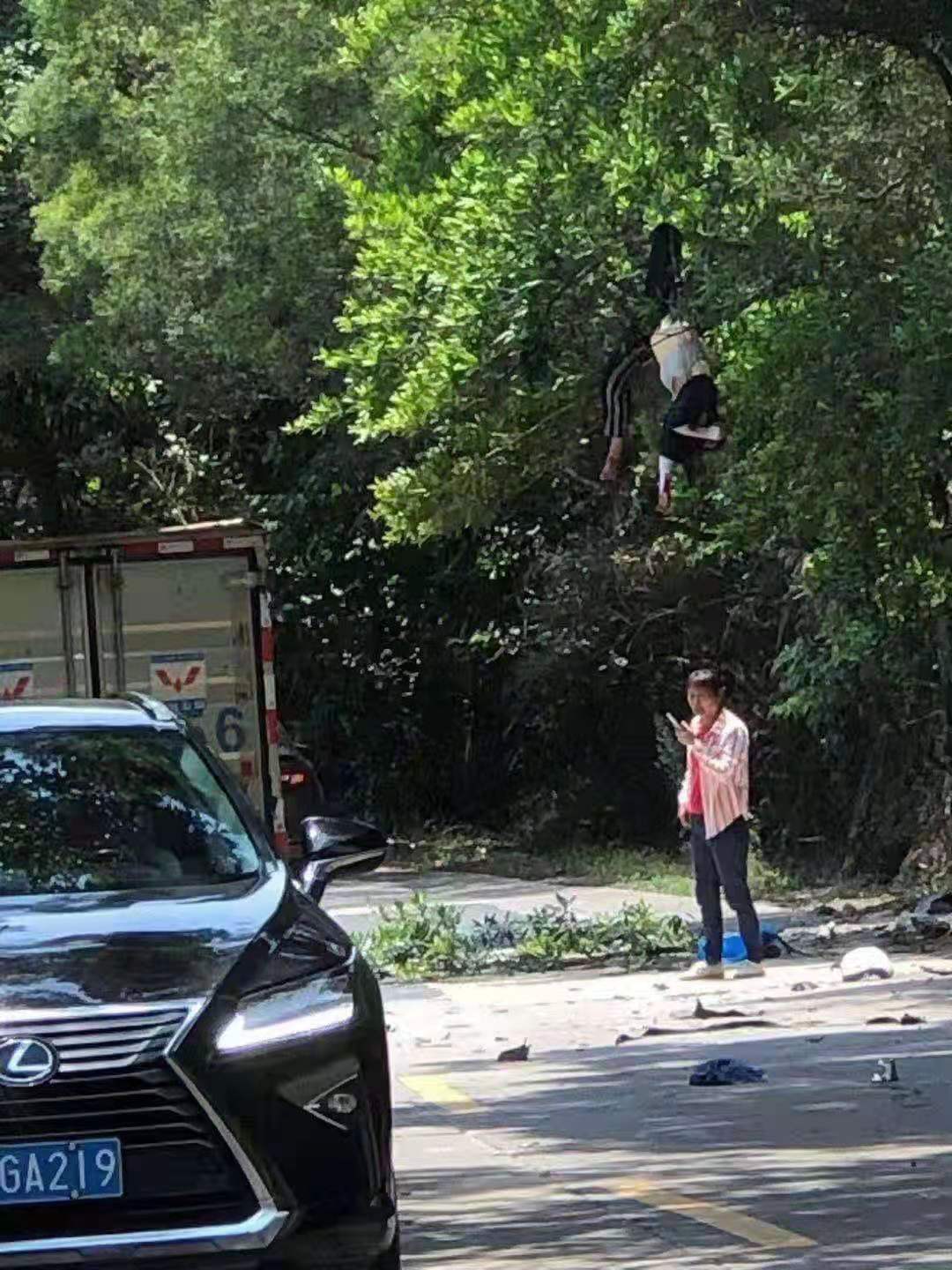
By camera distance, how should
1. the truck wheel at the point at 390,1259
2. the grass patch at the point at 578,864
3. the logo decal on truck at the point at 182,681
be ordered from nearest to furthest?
the truck wheel at the point at 390,1259
the logo decal on truck at the point at 182,681
the grass patch at the point at 578,864

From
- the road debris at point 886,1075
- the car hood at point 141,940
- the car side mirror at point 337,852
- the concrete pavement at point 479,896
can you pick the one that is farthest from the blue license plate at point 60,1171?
the concrete pavement at point 479,896

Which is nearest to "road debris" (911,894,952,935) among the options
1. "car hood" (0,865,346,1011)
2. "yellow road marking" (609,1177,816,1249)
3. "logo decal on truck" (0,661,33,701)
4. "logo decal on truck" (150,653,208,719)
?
"logo decal on truck" (150,653,208,719)

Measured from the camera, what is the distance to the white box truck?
758 inches

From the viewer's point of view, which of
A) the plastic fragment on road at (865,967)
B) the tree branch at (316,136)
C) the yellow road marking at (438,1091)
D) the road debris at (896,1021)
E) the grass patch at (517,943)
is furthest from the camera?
the tree branch at (316,136)

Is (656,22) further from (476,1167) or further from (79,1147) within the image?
(79,1147)

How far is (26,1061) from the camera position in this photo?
21.0 feet

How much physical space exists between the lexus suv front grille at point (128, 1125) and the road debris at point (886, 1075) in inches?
209

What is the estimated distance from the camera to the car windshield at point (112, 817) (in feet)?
25.4

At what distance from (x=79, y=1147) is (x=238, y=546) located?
43.1 feet

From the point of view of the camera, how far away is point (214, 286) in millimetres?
24594

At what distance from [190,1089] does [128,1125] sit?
0.18 m

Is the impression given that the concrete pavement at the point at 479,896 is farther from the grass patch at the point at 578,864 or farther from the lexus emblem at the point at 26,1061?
the lexus emblem at the point at 26,1061

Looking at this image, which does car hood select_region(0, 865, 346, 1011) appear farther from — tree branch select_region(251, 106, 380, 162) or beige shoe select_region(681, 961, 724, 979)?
tree branch select_region(251, 106, 380, 162)

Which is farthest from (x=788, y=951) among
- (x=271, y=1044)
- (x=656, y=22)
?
(x=271, y=1044)
